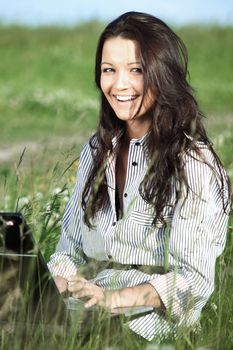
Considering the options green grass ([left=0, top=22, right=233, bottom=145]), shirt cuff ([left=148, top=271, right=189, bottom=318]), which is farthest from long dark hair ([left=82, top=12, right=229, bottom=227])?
green grass ([left=0, top=22, right=233, bottom=145])

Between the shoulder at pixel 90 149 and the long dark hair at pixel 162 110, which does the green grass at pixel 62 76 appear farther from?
the long dark hair at pixel 162 110

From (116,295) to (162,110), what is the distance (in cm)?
71

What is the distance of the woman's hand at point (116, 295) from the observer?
319 cm

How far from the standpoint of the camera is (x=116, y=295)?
3.26 metres

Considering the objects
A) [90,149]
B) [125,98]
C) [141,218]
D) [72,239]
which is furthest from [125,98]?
[72,239]

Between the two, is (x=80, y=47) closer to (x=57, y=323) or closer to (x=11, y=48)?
(x=11, y=48)

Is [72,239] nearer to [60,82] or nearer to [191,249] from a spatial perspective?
[191,249]

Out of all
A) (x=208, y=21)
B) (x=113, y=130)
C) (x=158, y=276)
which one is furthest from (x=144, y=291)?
(x=208, y=21)

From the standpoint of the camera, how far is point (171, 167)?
3.49m

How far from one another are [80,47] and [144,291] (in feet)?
55.2

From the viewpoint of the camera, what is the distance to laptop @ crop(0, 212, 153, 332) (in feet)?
10.0

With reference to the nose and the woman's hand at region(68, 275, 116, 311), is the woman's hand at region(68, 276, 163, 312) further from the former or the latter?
the nose

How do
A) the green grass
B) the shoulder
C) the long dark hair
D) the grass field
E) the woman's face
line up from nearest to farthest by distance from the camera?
the long dark hair < the woman's face < the shoulder < the grass field < the green grass

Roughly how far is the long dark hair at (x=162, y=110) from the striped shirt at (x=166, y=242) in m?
0.03
